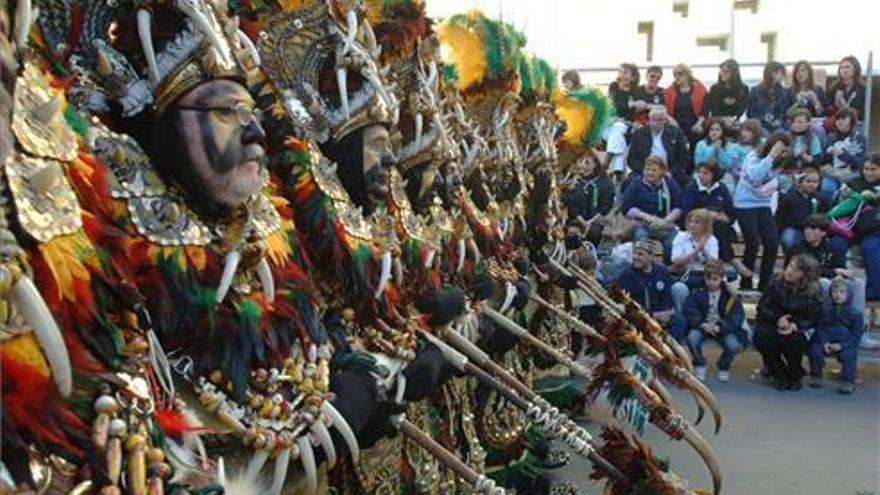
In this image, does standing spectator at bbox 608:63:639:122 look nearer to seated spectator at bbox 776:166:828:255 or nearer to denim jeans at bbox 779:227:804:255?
seated spectator at bbox 776:166:828:255

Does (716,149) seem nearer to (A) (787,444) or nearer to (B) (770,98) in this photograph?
(B) (770,98)

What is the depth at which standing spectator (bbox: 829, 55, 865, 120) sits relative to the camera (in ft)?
30.8

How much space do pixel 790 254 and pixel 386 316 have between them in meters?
6.40

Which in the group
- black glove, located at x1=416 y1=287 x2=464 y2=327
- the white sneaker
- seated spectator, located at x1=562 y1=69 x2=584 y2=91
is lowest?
the white sneaker

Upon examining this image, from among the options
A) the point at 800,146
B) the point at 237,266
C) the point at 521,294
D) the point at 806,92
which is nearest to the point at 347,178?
the point at 237,266

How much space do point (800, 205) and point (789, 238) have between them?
0.97 feet

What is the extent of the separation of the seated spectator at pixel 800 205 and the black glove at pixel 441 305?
606 centimetres

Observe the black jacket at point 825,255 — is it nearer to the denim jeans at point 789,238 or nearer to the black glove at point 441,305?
the denim jeans at point 789,238

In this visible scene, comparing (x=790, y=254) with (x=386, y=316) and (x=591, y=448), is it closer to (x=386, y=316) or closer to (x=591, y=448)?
(x=591, y=448)

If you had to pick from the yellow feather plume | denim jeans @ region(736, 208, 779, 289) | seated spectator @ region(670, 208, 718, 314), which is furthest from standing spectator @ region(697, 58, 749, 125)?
the yellow feather plume

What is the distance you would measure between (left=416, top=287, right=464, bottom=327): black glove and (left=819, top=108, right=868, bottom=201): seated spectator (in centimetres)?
643

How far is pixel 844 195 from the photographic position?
8242mm

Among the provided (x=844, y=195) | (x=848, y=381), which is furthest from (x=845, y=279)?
(x=844, y=195)

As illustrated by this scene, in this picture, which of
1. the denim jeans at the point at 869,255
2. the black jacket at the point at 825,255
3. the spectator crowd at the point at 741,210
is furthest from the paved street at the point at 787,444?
the denim jeans at the point at 869,255
